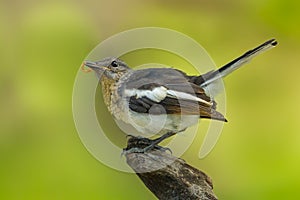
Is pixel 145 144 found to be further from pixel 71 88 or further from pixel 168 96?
pixel 71 88

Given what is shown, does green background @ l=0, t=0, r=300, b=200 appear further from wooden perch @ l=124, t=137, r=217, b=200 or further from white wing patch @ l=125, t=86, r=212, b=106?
wooden perch @ l=124, t=137, r=217, b=200

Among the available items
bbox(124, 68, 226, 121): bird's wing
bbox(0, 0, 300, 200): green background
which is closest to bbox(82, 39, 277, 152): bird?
bbox(124, 68, 226, 121): bird's wing

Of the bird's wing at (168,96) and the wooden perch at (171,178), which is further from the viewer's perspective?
the bird's wing at (168,96)

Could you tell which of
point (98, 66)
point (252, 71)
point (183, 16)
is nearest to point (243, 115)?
point (252, 71)

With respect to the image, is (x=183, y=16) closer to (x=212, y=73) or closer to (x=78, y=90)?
(x=78, y=90)

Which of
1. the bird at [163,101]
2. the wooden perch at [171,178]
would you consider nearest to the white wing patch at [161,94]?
the bird at [163,101]

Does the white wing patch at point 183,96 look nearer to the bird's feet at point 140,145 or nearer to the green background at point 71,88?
the bird's feet at point 140,145
